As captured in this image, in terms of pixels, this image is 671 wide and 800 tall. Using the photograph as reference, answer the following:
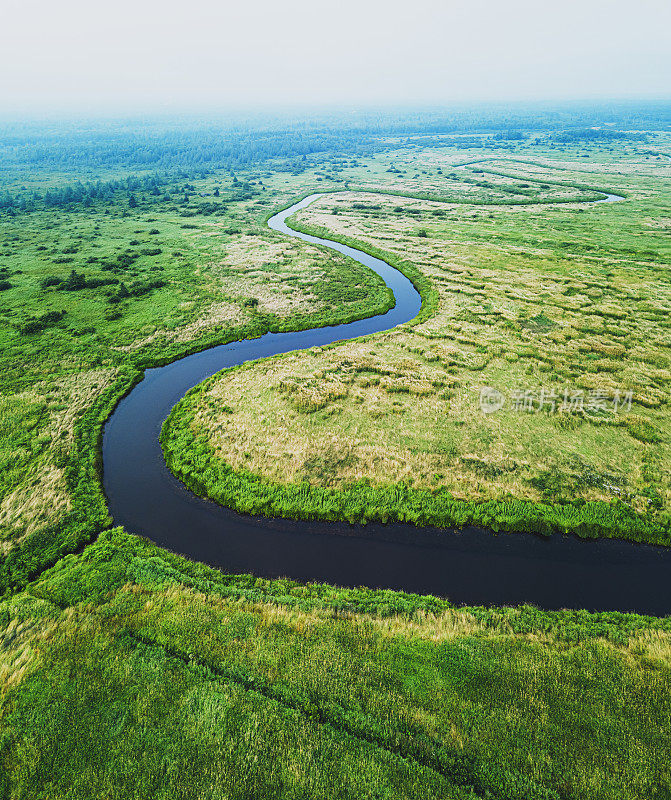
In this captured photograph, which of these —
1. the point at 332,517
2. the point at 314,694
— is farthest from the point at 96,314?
the point at 314,694

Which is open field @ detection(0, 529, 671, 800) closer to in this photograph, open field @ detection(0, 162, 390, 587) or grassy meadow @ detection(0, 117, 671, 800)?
grassy meadow @ detection(0, 117, 671, 800)

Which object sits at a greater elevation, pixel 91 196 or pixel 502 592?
pixel 91 196

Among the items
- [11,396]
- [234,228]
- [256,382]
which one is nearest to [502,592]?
[256,382]

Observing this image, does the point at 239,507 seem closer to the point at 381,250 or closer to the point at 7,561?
the point at 7,561

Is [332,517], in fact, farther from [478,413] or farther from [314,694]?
[478,413]

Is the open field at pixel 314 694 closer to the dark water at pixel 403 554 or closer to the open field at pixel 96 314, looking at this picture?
the dark water at pixel 403 554

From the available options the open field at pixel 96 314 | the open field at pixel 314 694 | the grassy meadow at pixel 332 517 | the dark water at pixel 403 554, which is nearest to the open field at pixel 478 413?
the grassy meadow at pixel 332 517

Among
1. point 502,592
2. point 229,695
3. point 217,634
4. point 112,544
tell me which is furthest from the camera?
point 112,544
